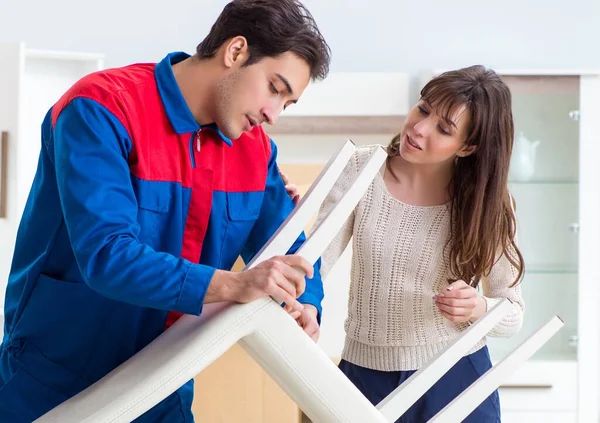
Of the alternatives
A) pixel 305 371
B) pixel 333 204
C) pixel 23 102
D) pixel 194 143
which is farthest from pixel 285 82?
pixel 23 102

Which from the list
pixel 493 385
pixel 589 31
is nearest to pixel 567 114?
pixel 589 31

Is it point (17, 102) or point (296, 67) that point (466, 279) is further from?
point (17, 102)

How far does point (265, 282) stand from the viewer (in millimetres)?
1118

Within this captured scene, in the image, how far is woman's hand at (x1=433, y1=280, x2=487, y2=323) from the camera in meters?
1.75

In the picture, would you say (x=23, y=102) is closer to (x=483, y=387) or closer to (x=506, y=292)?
(x=506, y=292)

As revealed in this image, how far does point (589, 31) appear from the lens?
4.16 meters

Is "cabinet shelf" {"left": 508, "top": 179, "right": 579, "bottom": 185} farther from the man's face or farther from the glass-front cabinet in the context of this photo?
the man's face

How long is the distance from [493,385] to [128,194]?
62 cm

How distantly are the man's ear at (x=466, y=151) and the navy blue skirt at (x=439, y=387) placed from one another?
0.43 meters

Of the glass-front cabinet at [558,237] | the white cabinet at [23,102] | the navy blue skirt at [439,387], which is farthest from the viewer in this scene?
the glass-front cabinet at [558,237]

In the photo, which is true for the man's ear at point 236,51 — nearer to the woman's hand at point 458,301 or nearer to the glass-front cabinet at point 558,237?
the woman's hand at point 458,301

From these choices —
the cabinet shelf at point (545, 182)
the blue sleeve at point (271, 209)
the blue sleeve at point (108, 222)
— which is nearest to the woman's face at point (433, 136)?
the blue sleeve at point (271, 209)

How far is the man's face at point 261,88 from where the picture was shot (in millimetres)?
1358

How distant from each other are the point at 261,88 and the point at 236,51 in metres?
0.08
